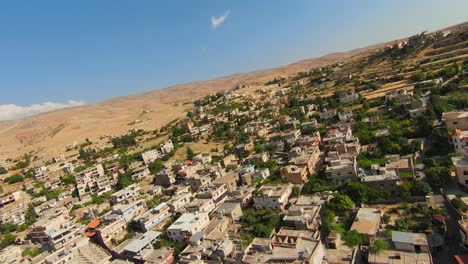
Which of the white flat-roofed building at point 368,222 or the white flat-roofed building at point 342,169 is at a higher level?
the white flat-roofed building at point 342,169

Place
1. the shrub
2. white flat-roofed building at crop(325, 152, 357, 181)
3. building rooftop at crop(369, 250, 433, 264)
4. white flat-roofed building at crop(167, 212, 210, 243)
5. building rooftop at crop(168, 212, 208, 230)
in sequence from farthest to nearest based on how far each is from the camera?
the shrub
white flat-roofed building at crop(325, 152, 357, 181)
building rooftop at crop(168, 212, 208, 230)
white flat-roofed building at crop(167, 212, 210, 243)
building rooftop at crop(369, 250, 433, 264)

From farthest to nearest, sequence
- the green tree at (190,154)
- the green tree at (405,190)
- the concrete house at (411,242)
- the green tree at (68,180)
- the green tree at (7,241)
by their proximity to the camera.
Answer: the green tree at (68,180) < the green tree at (190,154) < the green tree at (7,241) < the green tree at (405,190) < the concrete house at (411,242)

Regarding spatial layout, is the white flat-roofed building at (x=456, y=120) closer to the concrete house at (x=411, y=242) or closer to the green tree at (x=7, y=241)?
the concrete house at (x=411, y=242)

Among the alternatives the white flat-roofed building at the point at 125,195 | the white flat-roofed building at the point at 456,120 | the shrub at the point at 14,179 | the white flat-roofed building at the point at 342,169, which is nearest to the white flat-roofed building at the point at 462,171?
the white flat-roofed building at the point at 342,169

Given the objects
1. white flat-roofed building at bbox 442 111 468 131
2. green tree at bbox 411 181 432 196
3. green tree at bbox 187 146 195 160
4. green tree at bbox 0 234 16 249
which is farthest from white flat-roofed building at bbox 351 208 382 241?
green tree at bbox 0 234 16 249

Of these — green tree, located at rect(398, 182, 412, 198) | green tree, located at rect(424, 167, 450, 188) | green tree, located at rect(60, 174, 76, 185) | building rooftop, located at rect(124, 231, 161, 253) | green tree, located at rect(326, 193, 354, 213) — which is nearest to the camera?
green tree, located at rect(326, 193, 354, 213)

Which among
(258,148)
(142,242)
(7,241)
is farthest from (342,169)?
(7,241)

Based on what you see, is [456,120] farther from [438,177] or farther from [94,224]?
[94,224]

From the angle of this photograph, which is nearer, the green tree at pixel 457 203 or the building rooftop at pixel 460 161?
the green tree at pixel 457 203

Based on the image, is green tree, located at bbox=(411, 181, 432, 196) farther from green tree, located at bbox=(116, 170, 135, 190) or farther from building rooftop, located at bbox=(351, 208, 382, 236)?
green tree, located at bbox=(116, 170, 135, 190)
